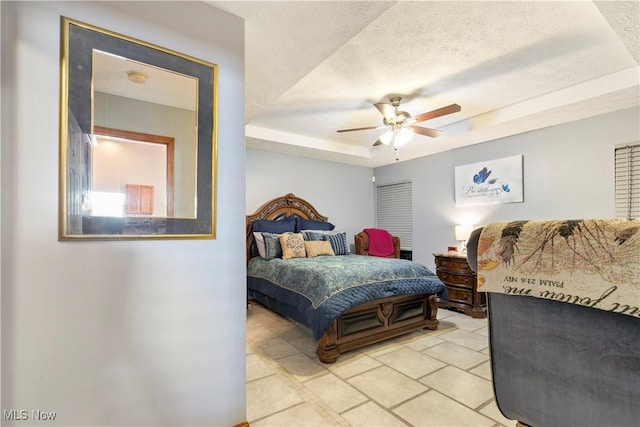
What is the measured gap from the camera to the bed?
34.0 inches

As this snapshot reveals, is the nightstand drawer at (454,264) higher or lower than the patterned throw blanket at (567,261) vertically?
lower

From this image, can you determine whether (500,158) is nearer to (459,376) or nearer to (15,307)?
(459,376)

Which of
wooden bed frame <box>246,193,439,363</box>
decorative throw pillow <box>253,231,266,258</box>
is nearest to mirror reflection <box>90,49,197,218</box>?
wooden bed frame <box>246,193,439,363</box>

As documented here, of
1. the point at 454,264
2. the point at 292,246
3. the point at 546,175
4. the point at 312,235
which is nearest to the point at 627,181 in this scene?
the point at 546,175

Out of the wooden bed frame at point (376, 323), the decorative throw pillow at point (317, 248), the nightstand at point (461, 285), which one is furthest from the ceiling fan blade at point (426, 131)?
the decorative throw pillow at point (317, 248)

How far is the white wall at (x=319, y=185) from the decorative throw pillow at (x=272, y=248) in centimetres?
80

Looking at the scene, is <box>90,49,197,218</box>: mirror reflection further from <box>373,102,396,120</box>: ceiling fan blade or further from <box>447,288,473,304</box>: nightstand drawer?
<box>447,288,473,304</box>: nightstand drawer

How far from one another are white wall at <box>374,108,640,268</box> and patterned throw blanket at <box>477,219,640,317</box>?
3.21 meters

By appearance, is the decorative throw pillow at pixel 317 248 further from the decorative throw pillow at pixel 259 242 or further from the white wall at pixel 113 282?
the white wall at pixel 113 282

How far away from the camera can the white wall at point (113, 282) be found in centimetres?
116

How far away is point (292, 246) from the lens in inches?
158

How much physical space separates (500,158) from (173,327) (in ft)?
14.6

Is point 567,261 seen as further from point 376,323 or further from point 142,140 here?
point 376,323

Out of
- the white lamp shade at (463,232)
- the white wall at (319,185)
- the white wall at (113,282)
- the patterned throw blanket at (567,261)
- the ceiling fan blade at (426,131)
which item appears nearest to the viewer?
the patterned throw blanket at (567,261)
